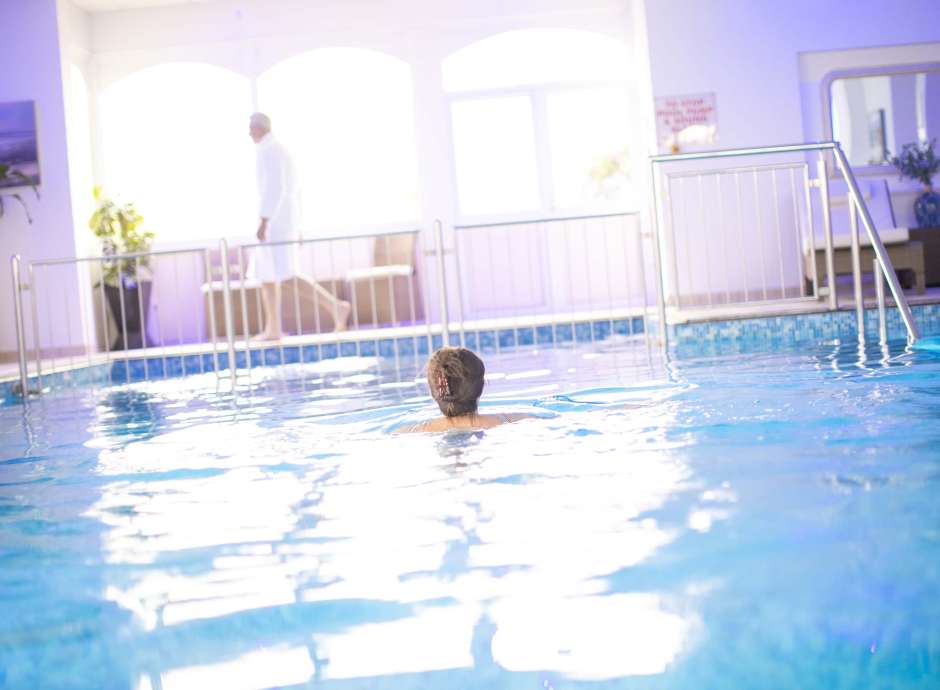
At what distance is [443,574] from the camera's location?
205 centimetres

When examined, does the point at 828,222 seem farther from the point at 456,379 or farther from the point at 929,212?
the point at 456,379

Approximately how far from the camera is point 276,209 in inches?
324

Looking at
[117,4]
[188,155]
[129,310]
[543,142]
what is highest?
[117,4]

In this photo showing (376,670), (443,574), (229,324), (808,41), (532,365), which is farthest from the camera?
(808,41)

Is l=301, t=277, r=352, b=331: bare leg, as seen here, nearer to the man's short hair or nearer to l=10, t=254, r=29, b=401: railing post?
the man's short hair

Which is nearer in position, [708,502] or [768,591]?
[768,591]

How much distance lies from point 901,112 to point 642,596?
9107mm

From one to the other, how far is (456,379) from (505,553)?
156 cm

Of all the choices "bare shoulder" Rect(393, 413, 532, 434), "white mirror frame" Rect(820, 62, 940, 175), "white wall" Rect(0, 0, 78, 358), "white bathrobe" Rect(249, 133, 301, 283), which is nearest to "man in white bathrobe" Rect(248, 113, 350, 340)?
"white bathrobe" Rect(249, 133, 301, 283)

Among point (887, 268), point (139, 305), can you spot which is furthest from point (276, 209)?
point (887, 268)

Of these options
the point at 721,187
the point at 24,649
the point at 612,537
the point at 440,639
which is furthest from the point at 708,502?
the point at 721,187

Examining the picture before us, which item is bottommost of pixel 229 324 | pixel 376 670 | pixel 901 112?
pixel 376 670

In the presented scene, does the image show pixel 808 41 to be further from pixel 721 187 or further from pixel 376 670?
pixel 376 670

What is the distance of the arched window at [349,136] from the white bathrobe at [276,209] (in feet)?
11.0
